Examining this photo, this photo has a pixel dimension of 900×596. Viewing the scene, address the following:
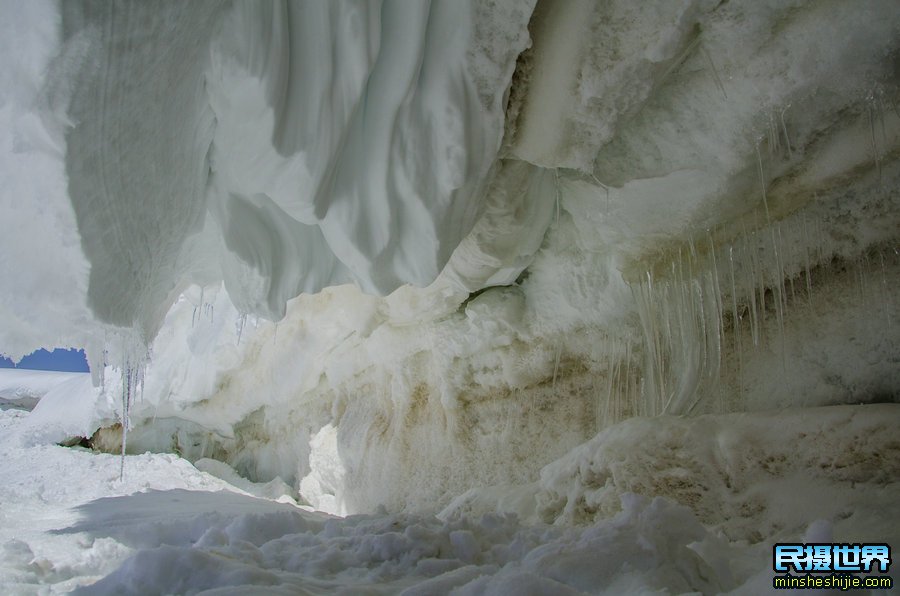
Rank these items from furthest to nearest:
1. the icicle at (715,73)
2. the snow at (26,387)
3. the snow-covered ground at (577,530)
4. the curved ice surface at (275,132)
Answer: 1. the snow at (26,387)
2. the icicle at (715,73)
3. the curved ice surface at (275,132)
4. the snow-covered ground at (577,530)

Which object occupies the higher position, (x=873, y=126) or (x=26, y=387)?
(x=873, y=126)

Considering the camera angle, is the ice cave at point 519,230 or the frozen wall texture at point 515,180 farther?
the frozen wall texture at point 515,180

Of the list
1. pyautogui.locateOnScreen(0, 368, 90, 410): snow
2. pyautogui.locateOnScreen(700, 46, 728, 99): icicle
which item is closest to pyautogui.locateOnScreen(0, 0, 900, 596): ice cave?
pyautogui.locateOnScreen(700, 46, 728, 99): icicle

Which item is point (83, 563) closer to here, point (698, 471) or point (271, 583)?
point (271, 583)

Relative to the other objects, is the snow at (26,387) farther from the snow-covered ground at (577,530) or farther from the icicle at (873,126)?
the icicle at (873,126)

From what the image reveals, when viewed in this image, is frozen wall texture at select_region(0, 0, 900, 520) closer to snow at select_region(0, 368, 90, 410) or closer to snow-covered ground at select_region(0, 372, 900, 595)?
snow-covered ground at select_region(0, 372, 900, 595)

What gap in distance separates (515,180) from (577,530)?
147 centimetres

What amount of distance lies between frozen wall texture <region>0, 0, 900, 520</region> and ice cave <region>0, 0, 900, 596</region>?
0.04ft

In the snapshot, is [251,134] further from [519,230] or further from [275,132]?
[519,230]

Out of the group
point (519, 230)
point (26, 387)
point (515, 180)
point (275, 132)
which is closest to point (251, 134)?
point (275, 132)

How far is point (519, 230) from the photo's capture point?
10.1 ft

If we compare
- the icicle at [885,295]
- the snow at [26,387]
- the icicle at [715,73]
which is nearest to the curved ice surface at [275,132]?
the icicle at [715,73]

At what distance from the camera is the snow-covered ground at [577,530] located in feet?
5.21

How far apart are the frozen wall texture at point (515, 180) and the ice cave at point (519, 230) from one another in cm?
1
